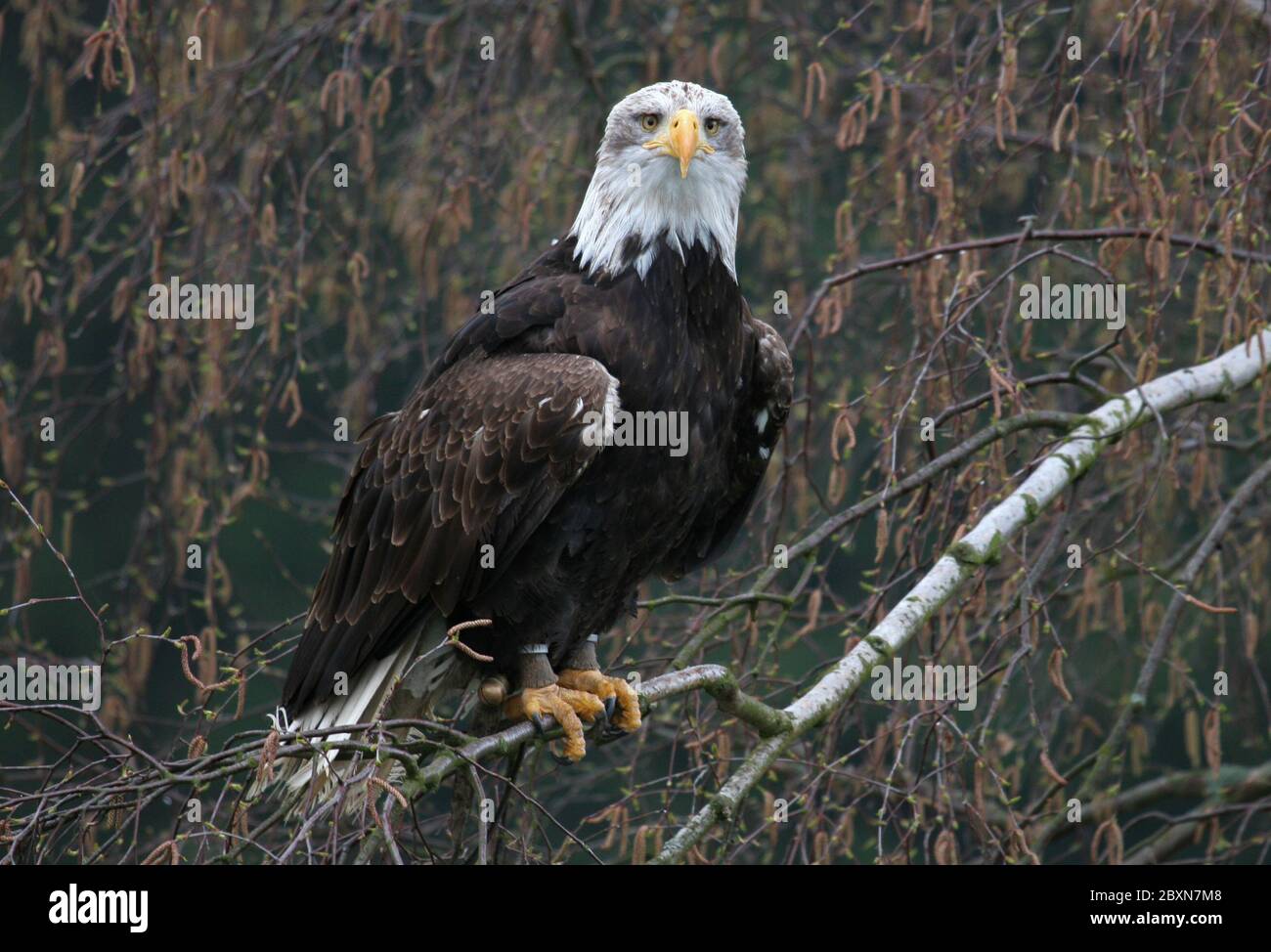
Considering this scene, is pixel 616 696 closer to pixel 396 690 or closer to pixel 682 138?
pixel 396 690

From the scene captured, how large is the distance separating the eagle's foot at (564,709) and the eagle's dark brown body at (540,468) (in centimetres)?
12

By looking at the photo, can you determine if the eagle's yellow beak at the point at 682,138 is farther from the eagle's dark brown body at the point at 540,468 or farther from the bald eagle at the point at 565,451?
the eagle's dark brown body at the point at 540,468

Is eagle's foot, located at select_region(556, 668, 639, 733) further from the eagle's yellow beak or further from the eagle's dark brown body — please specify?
the eagle's yellow beak

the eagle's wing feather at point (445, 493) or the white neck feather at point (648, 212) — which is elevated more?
the white neck feather at point (648, 212)

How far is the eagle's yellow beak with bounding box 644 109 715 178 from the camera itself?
3786mm

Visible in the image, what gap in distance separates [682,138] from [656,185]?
0.17m

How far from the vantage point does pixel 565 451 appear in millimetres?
3684

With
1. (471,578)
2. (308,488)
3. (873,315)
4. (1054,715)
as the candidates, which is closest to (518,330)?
(471,578)

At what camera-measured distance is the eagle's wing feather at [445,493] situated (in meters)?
3.70

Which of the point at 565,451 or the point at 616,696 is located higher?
the point at 565,451

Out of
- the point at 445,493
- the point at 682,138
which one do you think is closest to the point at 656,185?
the point at 682,138

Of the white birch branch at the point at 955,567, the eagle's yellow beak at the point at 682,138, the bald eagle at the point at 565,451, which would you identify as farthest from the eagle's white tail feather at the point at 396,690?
the eagle's yellow beak at the point at 682,138

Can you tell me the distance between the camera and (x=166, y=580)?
5.01 metres

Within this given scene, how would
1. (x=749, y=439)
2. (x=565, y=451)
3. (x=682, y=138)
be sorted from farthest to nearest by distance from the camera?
(x=749, y=439)
(x=682, y=138)
(x=565, y=451)
